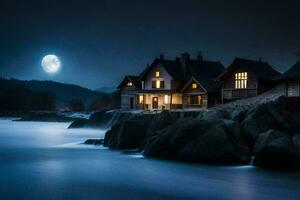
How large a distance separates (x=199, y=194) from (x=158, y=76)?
47070mm

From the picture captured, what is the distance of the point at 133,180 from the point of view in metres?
23.1

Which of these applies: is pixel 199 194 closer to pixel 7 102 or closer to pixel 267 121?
pixel 267 121

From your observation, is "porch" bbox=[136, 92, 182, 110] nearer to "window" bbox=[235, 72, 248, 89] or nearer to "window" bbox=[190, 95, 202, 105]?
"window" bbox=[190, 95, 202, 105]

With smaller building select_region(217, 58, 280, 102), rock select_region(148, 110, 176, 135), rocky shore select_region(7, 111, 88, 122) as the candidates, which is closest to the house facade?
smaller building select_region(217, 58, 280, 102)

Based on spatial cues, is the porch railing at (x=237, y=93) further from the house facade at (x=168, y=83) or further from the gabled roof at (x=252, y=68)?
the house facade at (x=168, y=83)

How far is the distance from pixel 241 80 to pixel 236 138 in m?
23.9

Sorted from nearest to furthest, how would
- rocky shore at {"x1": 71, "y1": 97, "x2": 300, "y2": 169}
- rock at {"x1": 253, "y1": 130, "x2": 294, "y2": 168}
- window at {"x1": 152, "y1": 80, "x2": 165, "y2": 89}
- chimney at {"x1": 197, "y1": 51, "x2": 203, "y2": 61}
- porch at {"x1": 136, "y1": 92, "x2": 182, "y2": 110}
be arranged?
rock at {"x1": 253, "y1": 130, "x2": 294, "y2": 168} → rocky shore at {"x1": 71, "y1": 97, "x2": 300, "y2": 169} → porch at {"x1": 136, "y1": 92, "x2": 182, "y2": 110} → window at {"x1": 152, "y1": 80, "x2": 165, "y2": 89} → chimney at {"x1": 197, "y1": 51, "x2": 203, "y2": 61}

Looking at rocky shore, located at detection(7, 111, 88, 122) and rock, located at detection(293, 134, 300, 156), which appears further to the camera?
rocky shore, located at detection(7, 111, 88, 122)

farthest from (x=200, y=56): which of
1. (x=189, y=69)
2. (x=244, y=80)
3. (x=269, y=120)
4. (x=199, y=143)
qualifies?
(x=199, y=143)

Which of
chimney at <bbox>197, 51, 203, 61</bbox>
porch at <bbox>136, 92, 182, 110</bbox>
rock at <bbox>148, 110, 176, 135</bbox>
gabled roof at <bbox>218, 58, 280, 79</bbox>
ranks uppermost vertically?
chimney at <bbox>197, 51, 203, 61</bbox>

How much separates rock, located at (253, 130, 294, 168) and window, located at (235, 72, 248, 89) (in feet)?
80.8

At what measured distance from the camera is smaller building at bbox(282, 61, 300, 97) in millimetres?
40656

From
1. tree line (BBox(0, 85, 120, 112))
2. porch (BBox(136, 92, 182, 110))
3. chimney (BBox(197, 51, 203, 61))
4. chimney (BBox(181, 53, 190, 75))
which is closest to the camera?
porch (BBox(136, 92, 182, 110))

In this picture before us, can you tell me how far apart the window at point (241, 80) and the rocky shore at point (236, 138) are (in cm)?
1647
